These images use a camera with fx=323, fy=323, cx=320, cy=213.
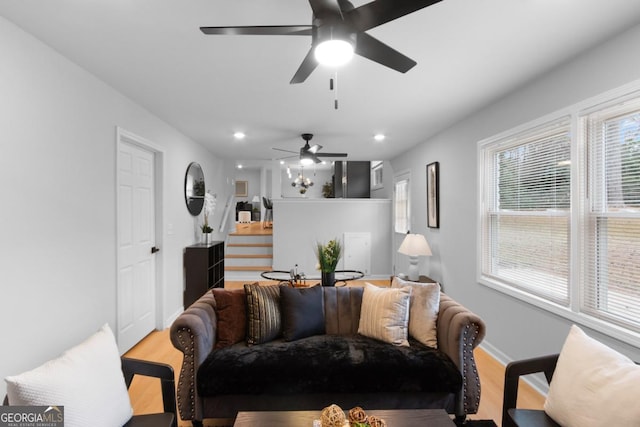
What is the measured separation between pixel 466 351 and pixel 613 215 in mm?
1258

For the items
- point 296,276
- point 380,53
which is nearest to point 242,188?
point 296,276

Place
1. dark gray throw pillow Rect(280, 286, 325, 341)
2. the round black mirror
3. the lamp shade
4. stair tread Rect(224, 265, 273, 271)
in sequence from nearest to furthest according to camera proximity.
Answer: dark gray throw pillow Rect(280, 286, 325, 341), the lamp shade, the round black mirror, stair tread Rect(224, 265, 273, 271)

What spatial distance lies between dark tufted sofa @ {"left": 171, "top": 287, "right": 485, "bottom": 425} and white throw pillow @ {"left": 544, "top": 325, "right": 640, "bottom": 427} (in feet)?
1.73

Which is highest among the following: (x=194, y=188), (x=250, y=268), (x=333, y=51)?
(x=333, y=51)

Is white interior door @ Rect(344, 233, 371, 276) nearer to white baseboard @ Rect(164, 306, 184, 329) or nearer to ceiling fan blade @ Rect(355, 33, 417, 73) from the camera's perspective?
white baseboard @ Rect(164, 306, 184, 329)

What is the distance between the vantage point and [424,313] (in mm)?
2340

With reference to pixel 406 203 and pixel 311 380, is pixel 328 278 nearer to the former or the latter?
pixel 311 380

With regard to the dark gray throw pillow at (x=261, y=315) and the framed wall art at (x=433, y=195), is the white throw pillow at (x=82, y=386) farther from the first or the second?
the framed wall art at (x=433, y=195)

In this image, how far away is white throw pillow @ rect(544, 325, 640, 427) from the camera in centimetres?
126

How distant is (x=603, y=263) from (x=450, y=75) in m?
1.70

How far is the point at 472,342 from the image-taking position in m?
2.08

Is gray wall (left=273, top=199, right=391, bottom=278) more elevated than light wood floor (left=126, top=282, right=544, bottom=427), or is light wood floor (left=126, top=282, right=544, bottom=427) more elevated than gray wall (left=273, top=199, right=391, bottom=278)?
gray wall (left=273, top=199, right=391, bottom=278)

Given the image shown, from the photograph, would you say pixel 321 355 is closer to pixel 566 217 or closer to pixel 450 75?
pixel 566 217

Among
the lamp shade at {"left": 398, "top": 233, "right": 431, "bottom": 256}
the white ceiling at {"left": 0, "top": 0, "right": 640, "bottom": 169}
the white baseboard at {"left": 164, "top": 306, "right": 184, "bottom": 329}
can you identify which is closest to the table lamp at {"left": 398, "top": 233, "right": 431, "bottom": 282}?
the lamp shade at {"left": 398, "top": 233, "right": 431, "bottom": 256}
